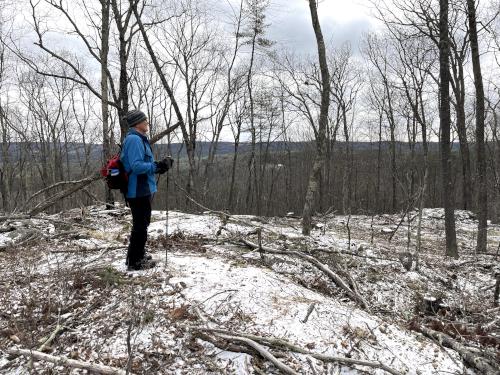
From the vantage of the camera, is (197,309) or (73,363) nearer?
(73,363)

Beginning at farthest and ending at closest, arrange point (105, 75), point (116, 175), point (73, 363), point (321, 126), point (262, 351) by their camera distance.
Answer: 1. point (105, 75)
2. point (321, 126)
3. point (116, 175)
4. point (262, 351)
5. point (73, 363)

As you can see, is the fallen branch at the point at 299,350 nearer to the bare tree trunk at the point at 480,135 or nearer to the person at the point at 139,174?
the person at the point at 139,174

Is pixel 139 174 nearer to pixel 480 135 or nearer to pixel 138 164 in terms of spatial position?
pixel 138 164

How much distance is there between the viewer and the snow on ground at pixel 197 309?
11.3 feet

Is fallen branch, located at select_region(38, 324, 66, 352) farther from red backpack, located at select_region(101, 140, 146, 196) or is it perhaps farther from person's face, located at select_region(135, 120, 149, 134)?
person's face, located at select_region(135, 120, 149, 134)

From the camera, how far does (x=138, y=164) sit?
4.46 metres

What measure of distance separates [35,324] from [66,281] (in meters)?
0.75

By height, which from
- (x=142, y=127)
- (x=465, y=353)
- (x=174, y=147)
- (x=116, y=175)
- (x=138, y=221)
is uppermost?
(x=174, y=147)

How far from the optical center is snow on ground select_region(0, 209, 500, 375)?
11.3 ft

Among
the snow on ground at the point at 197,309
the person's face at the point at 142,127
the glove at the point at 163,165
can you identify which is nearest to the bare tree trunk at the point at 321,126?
the snow on ground at the point at 197,309

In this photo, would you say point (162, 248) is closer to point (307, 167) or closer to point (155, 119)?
point (155, 119)

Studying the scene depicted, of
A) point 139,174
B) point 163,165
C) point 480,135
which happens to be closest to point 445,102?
point 480,135

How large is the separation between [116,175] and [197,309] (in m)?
1.85

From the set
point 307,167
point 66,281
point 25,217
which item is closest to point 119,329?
point 66,281
